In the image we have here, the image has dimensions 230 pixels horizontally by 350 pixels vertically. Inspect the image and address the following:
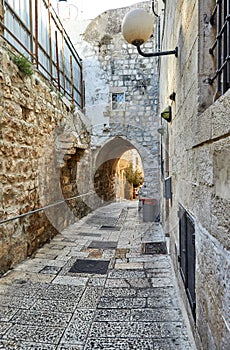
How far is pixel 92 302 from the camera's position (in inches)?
89.4

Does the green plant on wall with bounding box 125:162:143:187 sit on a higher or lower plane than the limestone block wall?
lower

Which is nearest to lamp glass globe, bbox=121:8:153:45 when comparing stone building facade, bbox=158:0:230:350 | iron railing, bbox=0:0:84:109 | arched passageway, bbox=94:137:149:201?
stone building facade, bbox=158:0:230:350

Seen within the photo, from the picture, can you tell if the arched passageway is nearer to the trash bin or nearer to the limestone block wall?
the limestone block wall

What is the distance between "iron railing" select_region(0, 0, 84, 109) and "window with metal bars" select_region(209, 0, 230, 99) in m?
2.65

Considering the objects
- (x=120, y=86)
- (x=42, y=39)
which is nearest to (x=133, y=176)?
(x=120, y=86)

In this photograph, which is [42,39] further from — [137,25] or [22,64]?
[137,25]

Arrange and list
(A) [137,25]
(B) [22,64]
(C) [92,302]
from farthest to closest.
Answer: (B) [22,64], (A) [137,25], (C) [92,302]

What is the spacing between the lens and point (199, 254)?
1.39 metres

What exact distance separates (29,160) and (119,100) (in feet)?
16.2

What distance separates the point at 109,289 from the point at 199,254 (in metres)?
1.41

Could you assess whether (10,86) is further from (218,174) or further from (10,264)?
(218,174)

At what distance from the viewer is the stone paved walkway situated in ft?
5.72

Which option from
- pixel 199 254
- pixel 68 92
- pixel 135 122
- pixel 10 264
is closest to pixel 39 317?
pixel 10 264

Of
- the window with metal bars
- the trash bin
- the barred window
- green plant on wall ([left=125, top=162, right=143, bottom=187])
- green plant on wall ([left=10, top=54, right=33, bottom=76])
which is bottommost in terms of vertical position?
the trash bin
